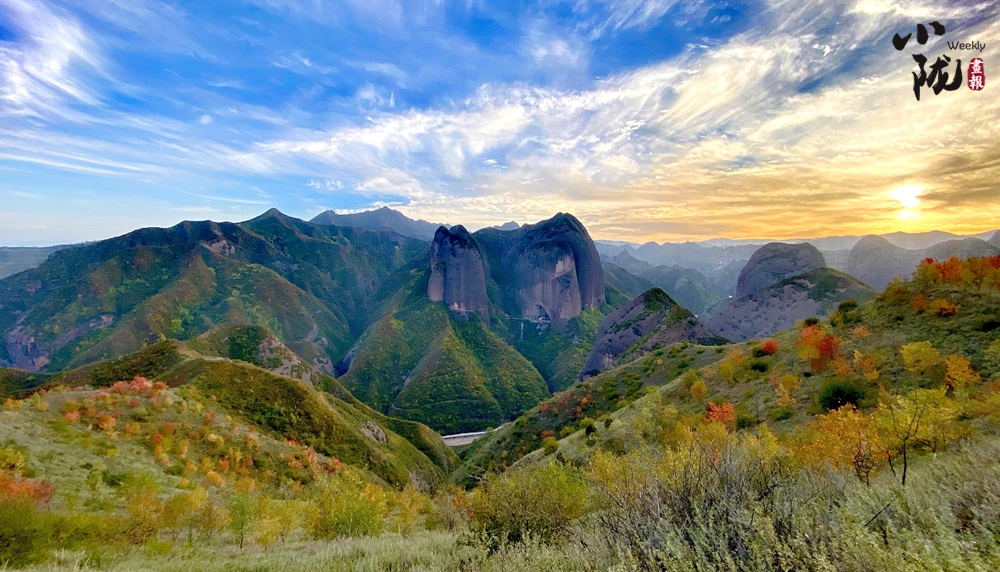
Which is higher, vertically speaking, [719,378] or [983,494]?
[983,494]

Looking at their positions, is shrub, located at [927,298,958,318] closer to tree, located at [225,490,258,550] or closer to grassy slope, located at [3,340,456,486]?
tree, located at [225,490,258,550]

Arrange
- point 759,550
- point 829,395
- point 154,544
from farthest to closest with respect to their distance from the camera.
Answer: point 829,395, point 154,544, point 759,550

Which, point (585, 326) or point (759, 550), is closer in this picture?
point (759, 550)

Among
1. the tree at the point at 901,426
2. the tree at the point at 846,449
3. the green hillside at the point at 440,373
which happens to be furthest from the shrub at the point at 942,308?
the green hillside at the point at 440,373

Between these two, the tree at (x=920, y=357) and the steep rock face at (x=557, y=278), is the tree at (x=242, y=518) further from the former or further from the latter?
the steep rock face at (x=557, y=278)

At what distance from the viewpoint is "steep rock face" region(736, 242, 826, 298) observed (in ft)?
479

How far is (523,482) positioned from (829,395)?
19517mm

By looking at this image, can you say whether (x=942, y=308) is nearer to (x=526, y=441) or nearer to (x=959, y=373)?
(x=959, y=373)

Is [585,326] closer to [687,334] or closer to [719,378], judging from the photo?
[687,334]

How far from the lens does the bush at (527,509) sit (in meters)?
9.14

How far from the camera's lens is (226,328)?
86750mm

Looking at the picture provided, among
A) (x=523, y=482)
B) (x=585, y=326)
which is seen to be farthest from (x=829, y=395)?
(x=585, y=326)

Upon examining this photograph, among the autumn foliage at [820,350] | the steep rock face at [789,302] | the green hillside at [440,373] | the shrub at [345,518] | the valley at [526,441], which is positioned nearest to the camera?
the valley at [526,441]

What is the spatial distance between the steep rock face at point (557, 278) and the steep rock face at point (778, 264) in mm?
68904
